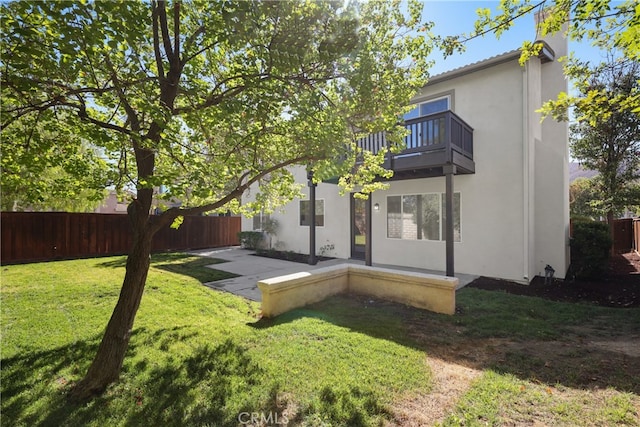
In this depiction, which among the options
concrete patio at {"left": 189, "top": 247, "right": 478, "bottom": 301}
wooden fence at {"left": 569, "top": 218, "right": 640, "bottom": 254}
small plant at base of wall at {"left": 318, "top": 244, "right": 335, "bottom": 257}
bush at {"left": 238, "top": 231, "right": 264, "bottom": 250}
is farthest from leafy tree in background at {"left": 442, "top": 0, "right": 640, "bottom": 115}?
wooden fence at {"left": 569, "top": 218, "right": 640, "bottom": 254}

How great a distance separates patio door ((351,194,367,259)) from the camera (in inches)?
433

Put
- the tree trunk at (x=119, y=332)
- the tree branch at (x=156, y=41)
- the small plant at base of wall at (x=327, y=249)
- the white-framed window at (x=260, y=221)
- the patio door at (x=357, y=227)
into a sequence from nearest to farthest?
the tree trunk at (x=119, y=332) → the tree branch at (x=156, y=41) → the patio door at (x=357, y=227) → the small plant at base of wall at (x=327, y=249) → the white-framed window at (x=260, y=221)

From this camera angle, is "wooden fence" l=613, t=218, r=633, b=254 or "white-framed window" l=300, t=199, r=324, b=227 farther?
"wooden fence" l=613, t=218, r=633, b=254

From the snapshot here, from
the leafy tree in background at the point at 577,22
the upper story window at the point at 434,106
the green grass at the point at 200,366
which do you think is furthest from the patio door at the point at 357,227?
the leafy tree in background at the point at 577,22

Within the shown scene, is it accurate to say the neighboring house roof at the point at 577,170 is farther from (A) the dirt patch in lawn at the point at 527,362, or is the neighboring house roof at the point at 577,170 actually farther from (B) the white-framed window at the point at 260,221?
(B) the white-framed window at the point at 260,221

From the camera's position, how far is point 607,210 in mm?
10609

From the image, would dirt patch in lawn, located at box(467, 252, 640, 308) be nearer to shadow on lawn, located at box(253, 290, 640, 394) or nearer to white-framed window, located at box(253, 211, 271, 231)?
shadow on lawn, located at box(253, 290, 640, 394)

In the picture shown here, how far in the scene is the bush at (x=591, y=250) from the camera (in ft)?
24.7

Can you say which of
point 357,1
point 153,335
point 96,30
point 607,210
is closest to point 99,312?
point 153,335

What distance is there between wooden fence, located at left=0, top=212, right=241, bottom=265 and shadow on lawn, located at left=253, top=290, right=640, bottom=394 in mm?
8902

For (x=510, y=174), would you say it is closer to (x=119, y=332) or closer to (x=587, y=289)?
(x=587, y=289)

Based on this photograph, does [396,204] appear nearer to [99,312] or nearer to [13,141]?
[99,312]

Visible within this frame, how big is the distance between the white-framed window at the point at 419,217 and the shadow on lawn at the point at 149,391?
7040mm

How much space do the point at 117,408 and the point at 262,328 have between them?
199 cm
